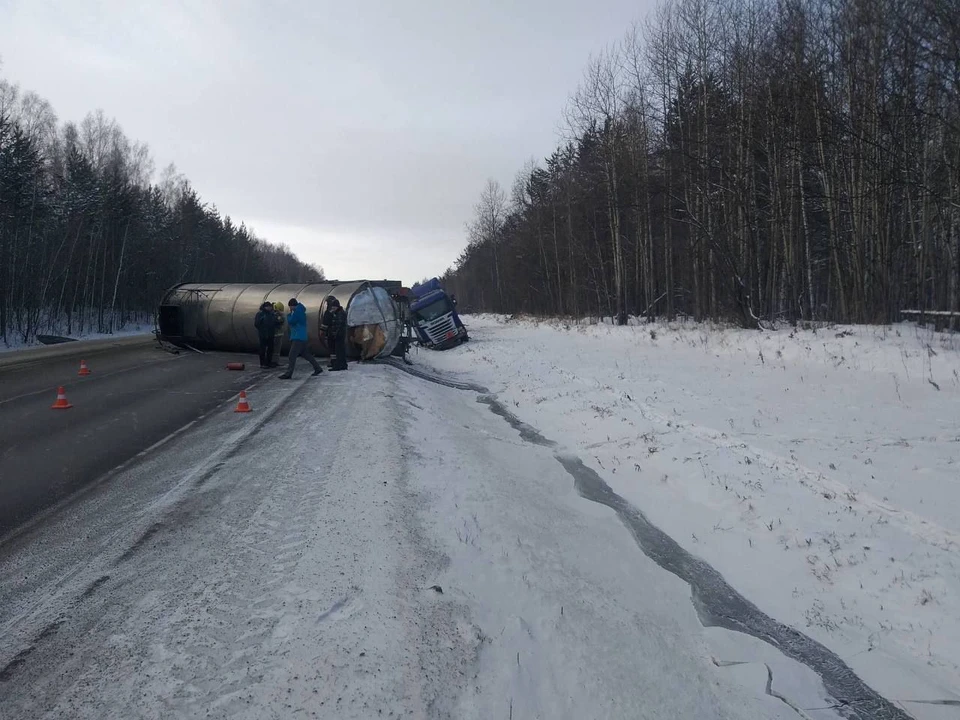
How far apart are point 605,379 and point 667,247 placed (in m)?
18.1

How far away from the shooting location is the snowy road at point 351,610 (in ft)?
9.91

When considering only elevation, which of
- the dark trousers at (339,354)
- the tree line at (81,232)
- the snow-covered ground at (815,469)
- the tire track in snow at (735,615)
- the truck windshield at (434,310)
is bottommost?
the tire track in snow at (735,615)

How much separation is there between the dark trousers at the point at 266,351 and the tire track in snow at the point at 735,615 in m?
11.8

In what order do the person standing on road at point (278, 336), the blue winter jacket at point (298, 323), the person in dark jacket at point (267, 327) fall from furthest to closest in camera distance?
the person standing on road at point (278, 336)
the person in dark jacket at point (267, 327)
the blue winter jacket at point (298, 323)

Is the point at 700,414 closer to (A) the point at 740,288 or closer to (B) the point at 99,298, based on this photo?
(A) the point at 740,288

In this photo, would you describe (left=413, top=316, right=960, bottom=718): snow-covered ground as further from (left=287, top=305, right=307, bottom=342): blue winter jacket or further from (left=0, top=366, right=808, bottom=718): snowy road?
(left=287, top=305, right=307, bottom=342): blue winter jacket

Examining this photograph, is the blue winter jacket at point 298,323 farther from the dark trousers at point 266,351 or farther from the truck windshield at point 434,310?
the truck windshield at point 434,310

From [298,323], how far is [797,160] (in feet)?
54.6

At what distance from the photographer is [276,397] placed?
11.8m

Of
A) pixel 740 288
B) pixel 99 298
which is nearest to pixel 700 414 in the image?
pixel 740 288

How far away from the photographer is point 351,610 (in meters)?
3.64

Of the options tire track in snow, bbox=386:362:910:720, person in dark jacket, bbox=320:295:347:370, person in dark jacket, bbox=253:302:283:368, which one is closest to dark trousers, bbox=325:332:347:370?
person in dark jacket, bbox=320:295:347:370

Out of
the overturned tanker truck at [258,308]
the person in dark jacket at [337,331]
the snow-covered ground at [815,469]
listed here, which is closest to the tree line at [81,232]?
the overturned tanker truck at [258,308]

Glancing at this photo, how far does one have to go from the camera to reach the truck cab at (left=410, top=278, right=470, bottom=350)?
91.1ft
